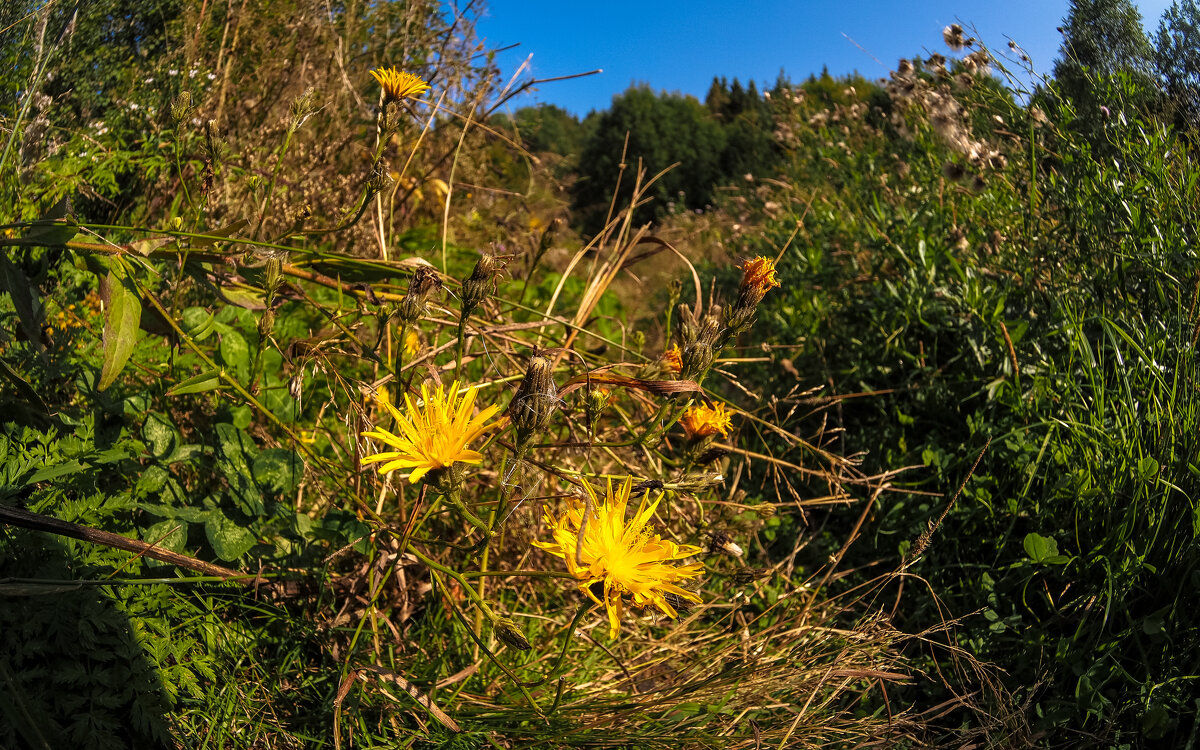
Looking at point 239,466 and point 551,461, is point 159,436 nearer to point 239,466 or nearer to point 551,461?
point 239,466

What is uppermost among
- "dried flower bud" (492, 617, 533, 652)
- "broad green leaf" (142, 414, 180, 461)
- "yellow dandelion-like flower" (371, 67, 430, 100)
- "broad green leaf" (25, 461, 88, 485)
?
"yellow dandelion-like flower" (371, 67, 430, 100)

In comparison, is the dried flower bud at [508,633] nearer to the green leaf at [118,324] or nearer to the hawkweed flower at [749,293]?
the hawkweed flower at [749,293]

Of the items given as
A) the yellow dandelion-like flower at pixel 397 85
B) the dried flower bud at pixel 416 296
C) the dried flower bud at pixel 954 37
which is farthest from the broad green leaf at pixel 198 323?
the dried flower bud at pixel 954 37

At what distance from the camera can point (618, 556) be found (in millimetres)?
984

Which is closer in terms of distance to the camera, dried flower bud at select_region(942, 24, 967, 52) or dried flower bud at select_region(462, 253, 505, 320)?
dried flower bud at select_region(462, 253, 505, 320)

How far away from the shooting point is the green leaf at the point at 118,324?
1.14 meters

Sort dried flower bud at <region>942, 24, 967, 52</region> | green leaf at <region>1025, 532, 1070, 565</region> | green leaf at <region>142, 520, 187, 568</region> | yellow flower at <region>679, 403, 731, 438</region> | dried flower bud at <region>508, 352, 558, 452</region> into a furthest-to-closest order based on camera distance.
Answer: dried flower bud at <region>942, 24, 967, 52</region>
green leaf at <region>1025, 532, 1070, 565</region>
yellow flower at <region>679, 403, 731, 438</region>
green leaf at <region>142, 520, 187, 568</region>
dried flower bud at <region>508, 352, 558, 452</region>

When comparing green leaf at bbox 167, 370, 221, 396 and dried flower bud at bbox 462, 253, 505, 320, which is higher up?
dried flower bud at bbox 462, 253, 505, 320

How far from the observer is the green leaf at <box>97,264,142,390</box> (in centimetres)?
114

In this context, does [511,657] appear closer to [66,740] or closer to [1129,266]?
[66,740]

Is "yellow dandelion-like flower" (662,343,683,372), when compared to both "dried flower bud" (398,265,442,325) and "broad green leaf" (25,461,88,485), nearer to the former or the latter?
"dried flower bud" (398,265,442,325)

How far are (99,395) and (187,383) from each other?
0.82 feet

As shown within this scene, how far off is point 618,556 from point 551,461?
81 centimetres

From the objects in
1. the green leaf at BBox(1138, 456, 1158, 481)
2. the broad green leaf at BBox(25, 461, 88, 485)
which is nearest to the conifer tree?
the green leaf at BBox(1138, 456, 1158, 481)
